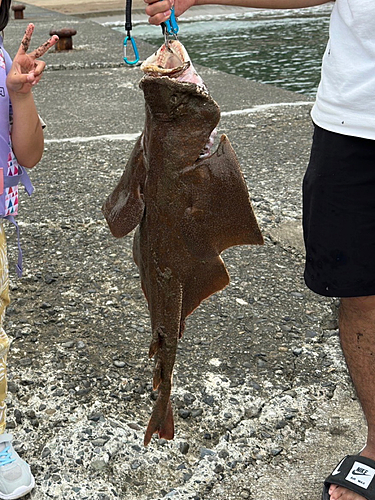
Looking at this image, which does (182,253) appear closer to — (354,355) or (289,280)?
(354,355)

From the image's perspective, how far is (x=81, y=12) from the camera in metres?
21.1

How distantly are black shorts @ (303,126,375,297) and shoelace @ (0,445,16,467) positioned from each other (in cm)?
136

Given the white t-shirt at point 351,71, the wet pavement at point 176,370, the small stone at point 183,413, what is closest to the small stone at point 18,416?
the wet pavement at point 176,370

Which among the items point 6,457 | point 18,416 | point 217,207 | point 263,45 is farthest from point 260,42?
point 217,207

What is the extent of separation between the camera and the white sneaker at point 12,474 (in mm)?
2477

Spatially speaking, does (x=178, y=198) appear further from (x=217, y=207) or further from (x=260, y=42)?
(x=260, y=42)

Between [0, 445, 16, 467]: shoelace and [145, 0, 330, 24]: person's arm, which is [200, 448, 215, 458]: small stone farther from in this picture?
[145, 0, 330, 24]: person's arm

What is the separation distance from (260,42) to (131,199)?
1247cm

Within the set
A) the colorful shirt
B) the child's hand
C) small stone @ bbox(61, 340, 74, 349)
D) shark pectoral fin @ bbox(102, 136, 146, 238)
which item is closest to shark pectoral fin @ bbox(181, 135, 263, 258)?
shark pectoral fin @ bbox(102, 136, 146, 238)

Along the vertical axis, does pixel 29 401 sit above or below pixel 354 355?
below

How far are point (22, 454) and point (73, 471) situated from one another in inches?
9.9

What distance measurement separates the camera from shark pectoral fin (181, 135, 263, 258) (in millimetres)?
1886

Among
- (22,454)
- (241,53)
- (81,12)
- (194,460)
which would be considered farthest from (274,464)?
(81,12)

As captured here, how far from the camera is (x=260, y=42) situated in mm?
13625
